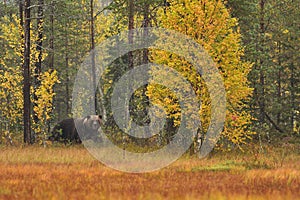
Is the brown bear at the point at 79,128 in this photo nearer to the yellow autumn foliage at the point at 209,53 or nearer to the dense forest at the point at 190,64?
the dense forest at the point at 190,64

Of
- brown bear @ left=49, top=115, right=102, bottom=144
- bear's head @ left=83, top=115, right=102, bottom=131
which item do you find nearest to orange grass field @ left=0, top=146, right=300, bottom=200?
bear's head @ left=83, top=115, right=102, bottom=131

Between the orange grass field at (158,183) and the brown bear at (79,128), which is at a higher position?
the orange grass field at (158,183)

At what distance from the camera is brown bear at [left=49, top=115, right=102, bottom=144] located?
27453 millimetres

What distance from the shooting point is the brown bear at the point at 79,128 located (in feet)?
90.1

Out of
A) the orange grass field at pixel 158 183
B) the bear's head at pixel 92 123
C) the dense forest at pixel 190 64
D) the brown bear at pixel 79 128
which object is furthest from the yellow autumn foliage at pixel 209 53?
the brown bear at pixel 79 128

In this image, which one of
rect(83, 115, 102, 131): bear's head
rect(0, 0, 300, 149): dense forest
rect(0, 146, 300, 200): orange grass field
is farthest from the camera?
rect(83, 115, 102, 131): bear's head

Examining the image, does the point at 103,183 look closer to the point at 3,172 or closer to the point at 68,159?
the point at 3,172

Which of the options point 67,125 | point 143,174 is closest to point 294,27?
point 67,125

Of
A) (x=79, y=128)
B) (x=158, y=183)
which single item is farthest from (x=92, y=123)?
(x=158, y=183)

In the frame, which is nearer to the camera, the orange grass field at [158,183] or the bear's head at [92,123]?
the orange grass field at [158,183]

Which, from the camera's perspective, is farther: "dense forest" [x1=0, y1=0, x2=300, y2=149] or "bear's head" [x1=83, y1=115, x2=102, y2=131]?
"bear's head" [x1=83, y1=115, x2=102, y2=131]

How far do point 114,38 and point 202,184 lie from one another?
29742mm

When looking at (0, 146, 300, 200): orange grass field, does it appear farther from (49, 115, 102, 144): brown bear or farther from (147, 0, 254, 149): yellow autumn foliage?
(49, 115, 102, 144): brown bear

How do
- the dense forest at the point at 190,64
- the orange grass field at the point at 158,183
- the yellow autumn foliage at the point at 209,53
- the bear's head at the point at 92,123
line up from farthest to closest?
the bear's head at the point at 92,123 < the dense forest at the point at 190,64 < the yellow autumn foliage at the point at 209,53 < the orange grass field at the point at 158,183
